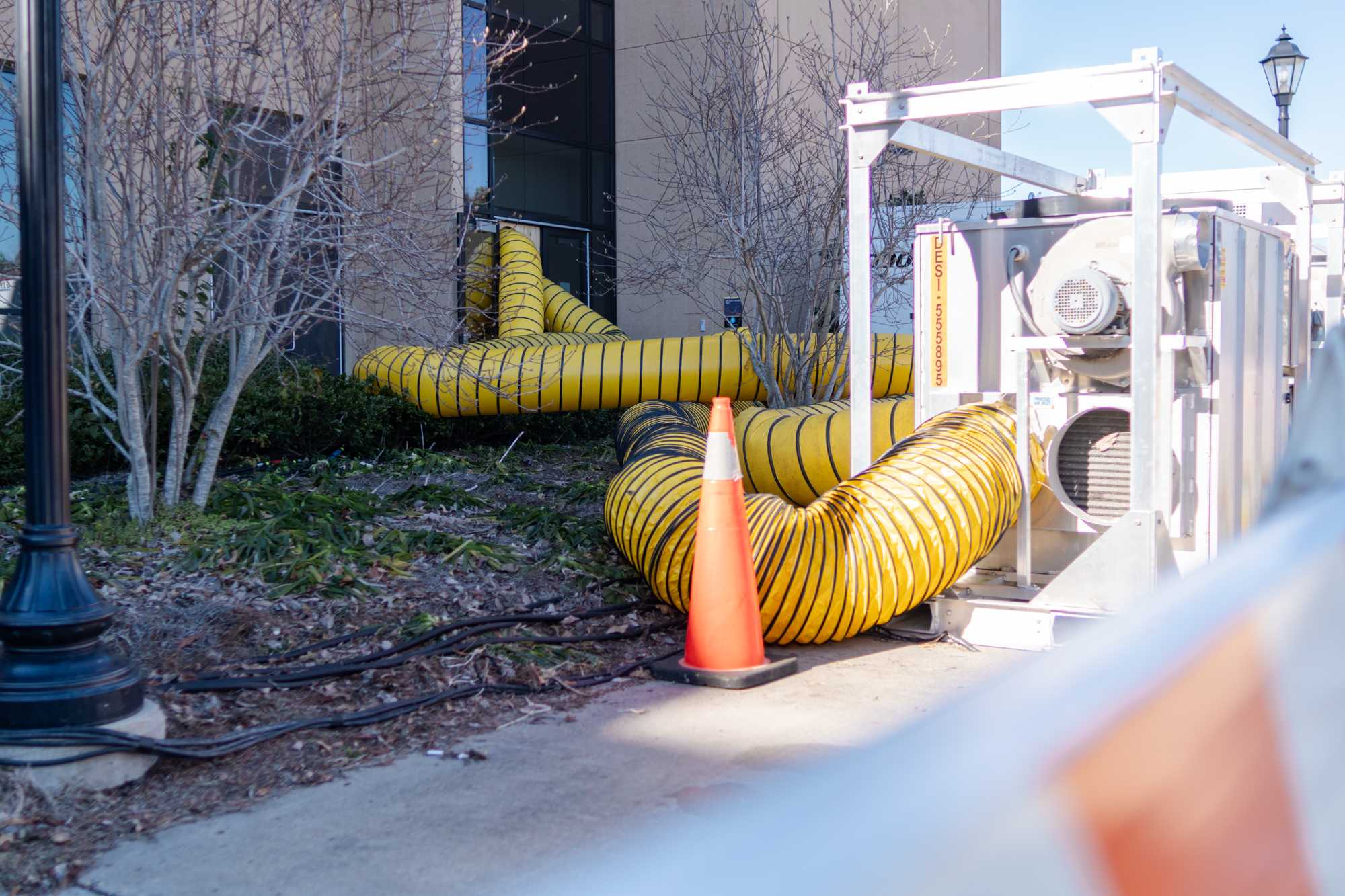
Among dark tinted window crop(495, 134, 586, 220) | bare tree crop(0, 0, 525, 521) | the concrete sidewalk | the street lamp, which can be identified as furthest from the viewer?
dark tinted window crop(495, 134, 586, 220)

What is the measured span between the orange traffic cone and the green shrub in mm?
4171

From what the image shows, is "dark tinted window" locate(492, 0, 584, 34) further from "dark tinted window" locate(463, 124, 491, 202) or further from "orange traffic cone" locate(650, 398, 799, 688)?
"orange traffic cone" locate(650, 398, 799, 688)

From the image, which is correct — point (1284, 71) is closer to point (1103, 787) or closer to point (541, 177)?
point (541, 177)

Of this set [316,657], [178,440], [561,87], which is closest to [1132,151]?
[316,657]

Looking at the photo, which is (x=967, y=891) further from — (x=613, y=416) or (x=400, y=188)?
(x=613, y=416)

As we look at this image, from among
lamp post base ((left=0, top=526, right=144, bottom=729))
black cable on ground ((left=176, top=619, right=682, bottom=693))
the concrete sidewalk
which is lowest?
the concrete sidewalk

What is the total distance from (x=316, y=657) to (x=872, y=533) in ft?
8.20

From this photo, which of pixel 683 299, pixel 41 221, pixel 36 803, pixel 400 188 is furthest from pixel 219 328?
pixel 683 299

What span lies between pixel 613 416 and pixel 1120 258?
8.59 m

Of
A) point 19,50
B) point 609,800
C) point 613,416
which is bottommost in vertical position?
point 609,800

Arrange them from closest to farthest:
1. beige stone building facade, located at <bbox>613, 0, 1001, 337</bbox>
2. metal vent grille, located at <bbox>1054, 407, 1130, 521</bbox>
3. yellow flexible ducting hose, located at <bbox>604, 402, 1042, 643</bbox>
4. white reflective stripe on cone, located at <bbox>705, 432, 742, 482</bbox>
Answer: white reflective stripe on cone, located at <bbox>705, 432, 742, 482</bbox> → yellow flexible ducting hose, located at <bbox>604, 402, 1042, 643</bbox> → metal vent grille, located at <bbox>1054, 407, 1130, 521</bbox> → beige stone building facade, located at <bbox>613, 0, 1001, 337</bbox>

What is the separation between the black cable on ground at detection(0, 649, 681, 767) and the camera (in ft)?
12.2

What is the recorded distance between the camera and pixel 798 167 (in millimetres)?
10625

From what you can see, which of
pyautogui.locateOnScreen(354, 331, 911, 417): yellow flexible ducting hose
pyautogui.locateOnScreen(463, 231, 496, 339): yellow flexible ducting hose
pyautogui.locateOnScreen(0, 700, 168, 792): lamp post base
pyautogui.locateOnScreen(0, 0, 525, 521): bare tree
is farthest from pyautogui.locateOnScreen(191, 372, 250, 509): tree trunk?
pyautogui.locateOnScreen(463, 231, 496, 339): yellow flexible ducting hose
